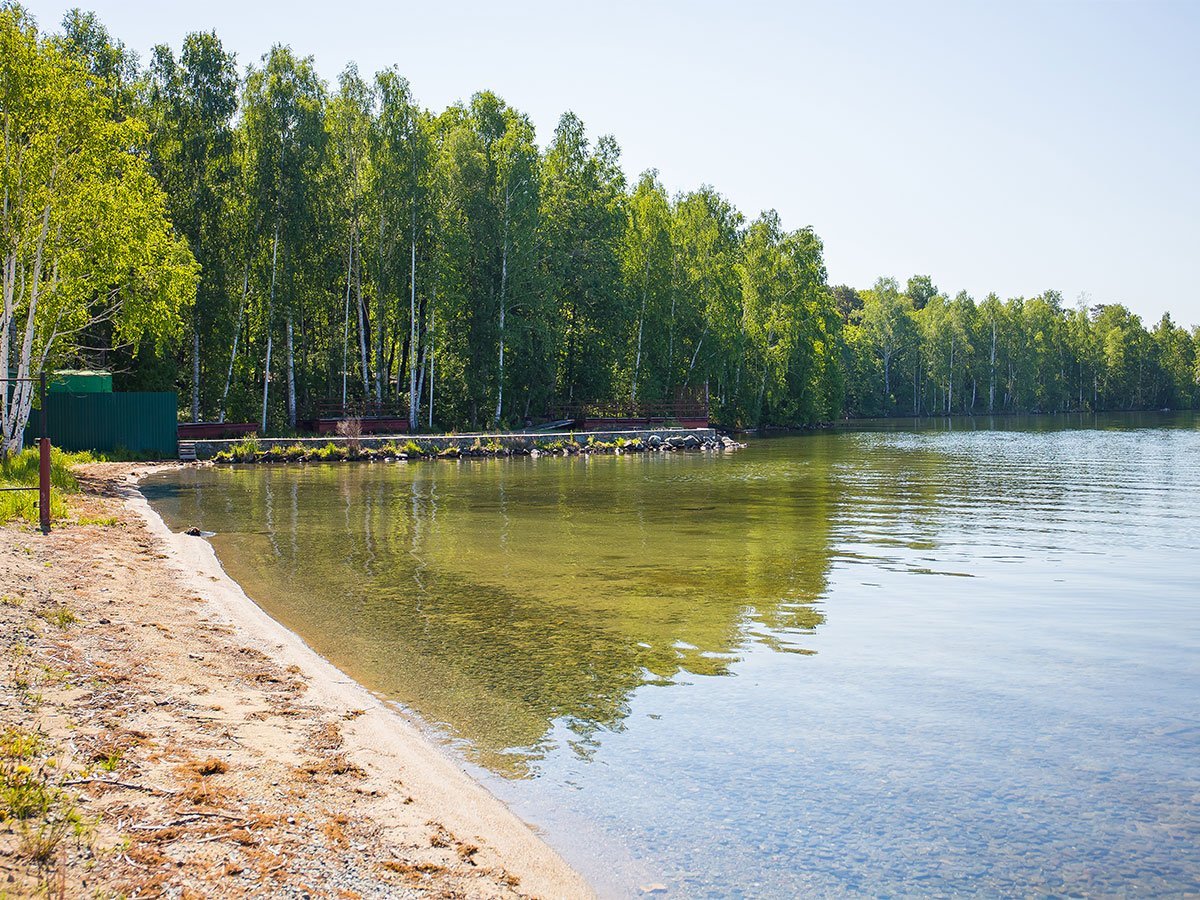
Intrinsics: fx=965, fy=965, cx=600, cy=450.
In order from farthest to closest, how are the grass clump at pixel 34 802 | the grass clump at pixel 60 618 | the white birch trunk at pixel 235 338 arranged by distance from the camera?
1. the white birch trunk at pixel 235 338
2. the grass clump at pixel 60 618
3. the grass clump at pixel 34 802

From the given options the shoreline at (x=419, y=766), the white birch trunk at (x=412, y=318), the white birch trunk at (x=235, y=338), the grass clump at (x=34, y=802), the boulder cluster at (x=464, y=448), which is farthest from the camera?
the white birch trunk at (x=412, y=318)

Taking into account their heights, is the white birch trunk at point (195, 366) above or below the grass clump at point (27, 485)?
above

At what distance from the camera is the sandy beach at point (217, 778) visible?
4.51 meters

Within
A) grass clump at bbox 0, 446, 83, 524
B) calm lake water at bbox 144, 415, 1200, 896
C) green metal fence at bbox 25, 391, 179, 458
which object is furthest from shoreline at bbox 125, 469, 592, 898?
green metal fence at bbox 25, 391, 179, 458

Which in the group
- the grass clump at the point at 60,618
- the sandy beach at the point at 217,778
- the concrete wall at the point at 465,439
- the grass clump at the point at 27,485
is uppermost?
the concrete wall at the point at 465,439

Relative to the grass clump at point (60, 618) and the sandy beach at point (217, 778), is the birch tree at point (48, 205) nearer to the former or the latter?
the grass clump at point (60, 618)

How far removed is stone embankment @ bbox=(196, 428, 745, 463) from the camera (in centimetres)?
4103

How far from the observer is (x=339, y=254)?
5212cm

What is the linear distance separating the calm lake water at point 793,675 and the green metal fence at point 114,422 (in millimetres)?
14529

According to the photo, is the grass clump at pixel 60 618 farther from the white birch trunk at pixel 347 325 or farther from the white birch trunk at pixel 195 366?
the white birch trunk at pixel 347 325

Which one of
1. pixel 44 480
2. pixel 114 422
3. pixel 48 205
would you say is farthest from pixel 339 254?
pixel 44 480

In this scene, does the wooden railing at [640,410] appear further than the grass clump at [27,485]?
Yes

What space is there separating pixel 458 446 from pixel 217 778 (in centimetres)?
4095

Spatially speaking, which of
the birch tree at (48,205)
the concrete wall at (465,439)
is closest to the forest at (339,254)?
the birch tree at (48,205)
